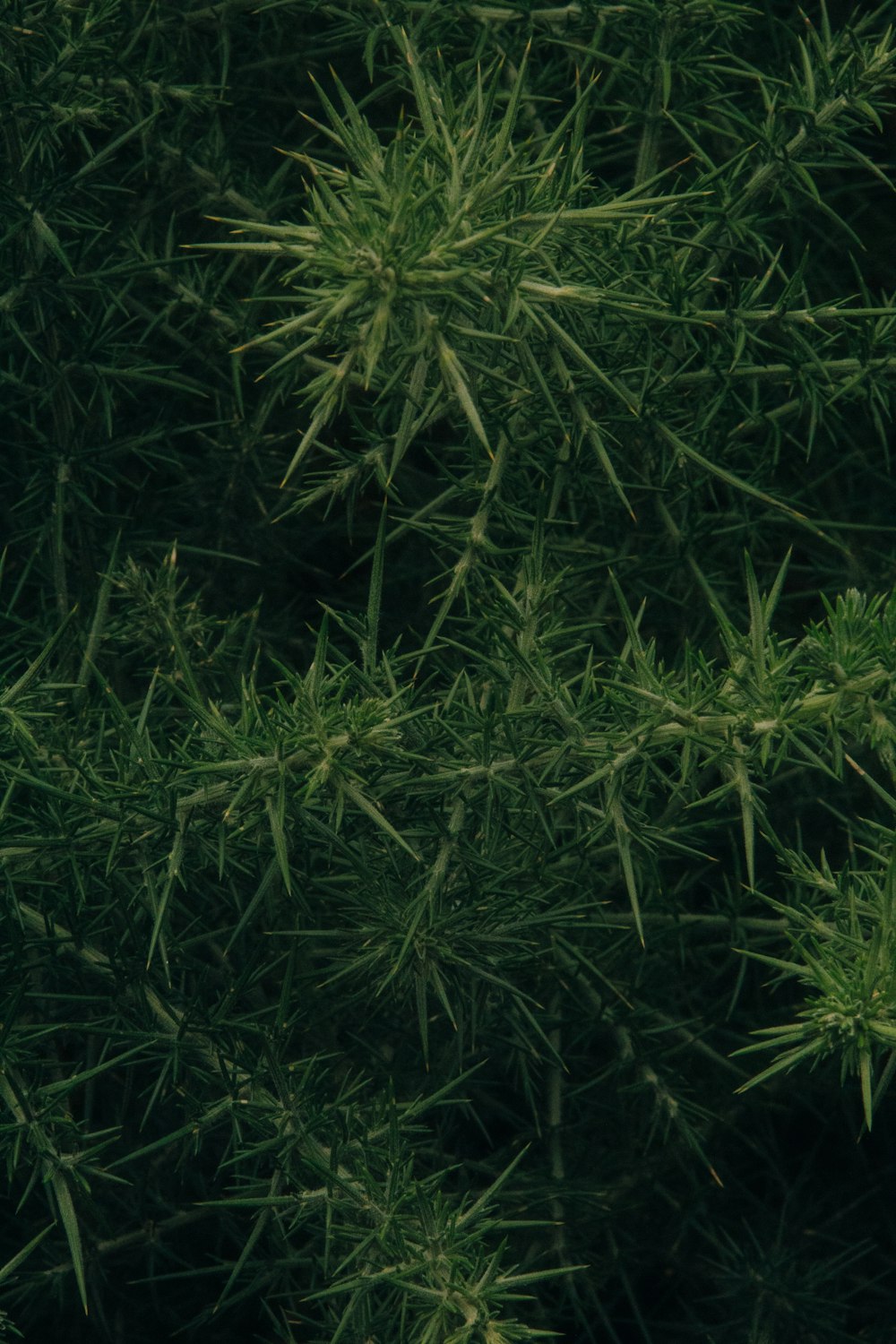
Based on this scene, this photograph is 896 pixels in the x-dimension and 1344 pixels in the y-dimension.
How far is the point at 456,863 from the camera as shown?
4.12 feet

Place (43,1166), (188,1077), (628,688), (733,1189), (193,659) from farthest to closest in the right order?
(733,1189) < (193,659) < (188,1077) < (43,1166) < (628,688)

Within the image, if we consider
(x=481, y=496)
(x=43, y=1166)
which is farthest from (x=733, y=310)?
(x=43, y=1166)

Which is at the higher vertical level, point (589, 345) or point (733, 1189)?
point (589, 345)

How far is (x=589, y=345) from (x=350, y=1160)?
2.60 feet

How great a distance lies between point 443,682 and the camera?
1.71 meters

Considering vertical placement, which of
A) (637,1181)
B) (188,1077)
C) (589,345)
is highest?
(589,345)

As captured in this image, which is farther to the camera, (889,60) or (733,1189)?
(733,1189)

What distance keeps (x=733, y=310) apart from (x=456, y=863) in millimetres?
610

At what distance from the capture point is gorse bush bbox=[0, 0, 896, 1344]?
107 cm

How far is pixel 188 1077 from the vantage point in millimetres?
1281

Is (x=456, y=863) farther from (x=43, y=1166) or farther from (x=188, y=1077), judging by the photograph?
(x=43, y=1166)

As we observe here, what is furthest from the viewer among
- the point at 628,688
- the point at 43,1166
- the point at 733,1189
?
the point at 733,1189

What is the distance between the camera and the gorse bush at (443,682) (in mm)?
1065

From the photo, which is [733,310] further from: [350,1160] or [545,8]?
[350,1160]
